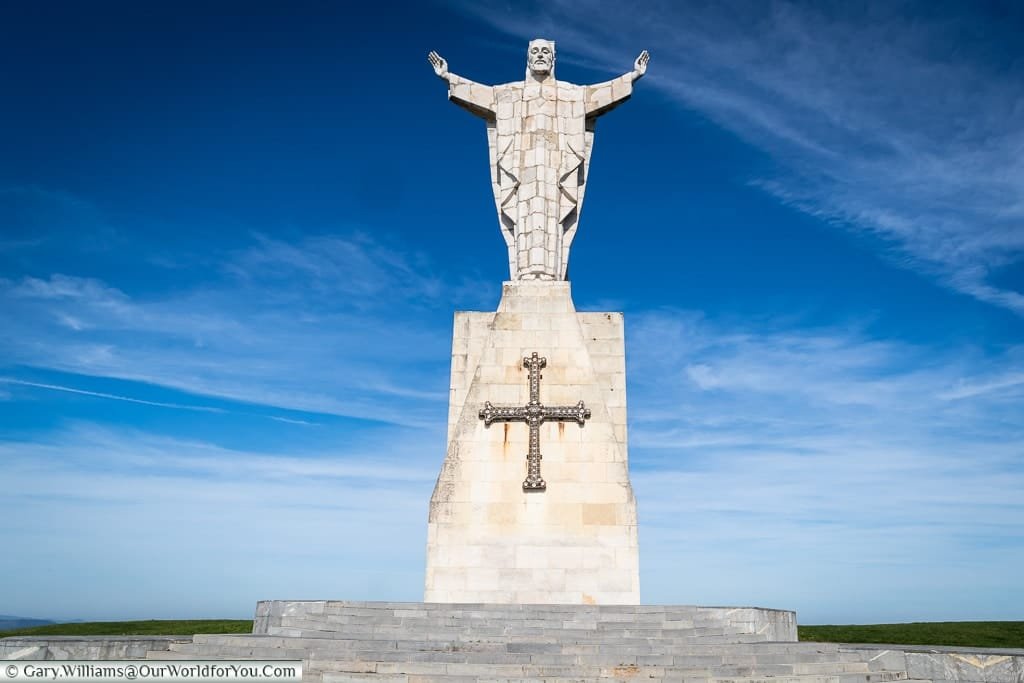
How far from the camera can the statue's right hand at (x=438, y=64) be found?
15844 mm

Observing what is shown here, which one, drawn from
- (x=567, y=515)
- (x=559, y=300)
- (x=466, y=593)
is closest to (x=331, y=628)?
(x=466, y=593)

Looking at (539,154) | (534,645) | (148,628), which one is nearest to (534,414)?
(539,154)

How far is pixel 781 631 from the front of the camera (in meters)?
9.50

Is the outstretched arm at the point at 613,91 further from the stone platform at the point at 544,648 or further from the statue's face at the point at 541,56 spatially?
the stone platform at the point at 544,648

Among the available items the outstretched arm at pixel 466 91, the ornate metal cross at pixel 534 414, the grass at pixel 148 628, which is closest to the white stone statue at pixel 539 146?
the outstretched arm at pixel 466 91

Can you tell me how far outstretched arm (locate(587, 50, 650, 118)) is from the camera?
15.6m

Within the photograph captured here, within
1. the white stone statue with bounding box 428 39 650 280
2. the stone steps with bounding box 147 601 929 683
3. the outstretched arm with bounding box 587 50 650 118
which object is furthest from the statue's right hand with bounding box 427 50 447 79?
the stone steps with bounding box 147 601 929 683

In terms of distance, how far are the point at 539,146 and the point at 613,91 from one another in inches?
76.5

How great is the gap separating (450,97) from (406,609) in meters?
10.4

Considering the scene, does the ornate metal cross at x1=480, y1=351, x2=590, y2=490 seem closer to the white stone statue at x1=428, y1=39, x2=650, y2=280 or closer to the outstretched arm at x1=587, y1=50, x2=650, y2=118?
the white stone statue at x1=428, y1=39, x2=650, y2=280

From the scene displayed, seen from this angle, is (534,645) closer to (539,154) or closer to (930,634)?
(930,634)

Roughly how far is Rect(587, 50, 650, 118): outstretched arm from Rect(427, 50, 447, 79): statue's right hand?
2934 millimetres

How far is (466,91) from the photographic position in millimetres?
15805

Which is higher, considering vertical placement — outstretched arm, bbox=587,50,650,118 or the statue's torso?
outstretched arm, bbox=587,50,650,118
